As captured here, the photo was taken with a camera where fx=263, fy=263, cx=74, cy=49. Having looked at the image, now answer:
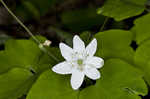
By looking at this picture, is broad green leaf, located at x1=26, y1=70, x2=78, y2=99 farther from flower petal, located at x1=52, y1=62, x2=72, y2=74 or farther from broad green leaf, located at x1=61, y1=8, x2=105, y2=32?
broad green leaf, located at x1=61, y1=8, x2=105, y2=32

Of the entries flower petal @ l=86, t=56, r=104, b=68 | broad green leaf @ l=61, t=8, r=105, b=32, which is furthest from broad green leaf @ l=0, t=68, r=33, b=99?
broad green leaf @ l=61, t=8, r=105, b=32

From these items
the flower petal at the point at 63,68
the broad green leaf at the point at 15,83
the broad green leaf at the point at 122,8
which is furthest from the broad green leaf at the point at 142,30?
the broad green leaf at the point at 15,83

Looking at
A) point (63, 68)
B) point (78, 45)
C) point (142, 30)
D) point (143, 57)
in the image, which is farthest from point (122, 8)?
point (63, 68)

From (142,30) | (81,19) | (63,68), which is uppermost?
(63,68)

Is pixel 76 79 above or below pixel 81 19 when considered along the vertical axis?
above

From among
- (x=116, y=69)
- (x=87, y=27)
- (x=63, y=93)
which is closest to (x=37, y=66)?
(x=63, y=93)

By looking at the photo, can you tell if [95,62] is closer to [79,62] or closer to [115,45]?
[79,62]
